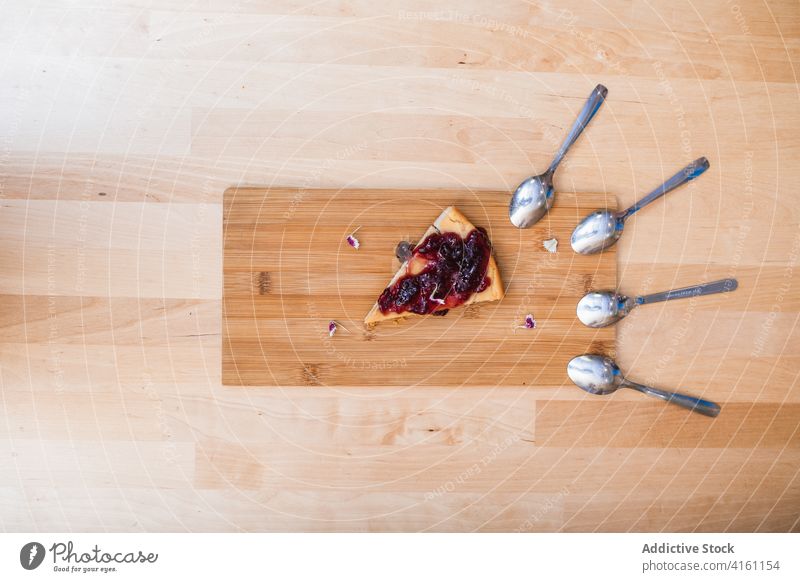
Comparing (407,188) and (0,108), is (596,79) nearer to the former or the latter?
(407,188)

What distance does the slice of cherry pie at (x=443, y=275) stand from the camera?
1.76 meters

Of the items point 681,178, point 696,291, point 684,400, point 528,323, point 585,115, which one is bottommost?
point 684,400

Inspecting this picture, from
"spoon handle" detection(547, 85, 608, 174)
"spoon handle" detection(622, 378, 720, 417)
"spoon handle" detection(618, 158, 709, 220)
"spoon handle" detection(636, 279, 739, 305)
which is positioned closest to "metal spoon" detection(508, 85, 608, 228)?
"spoon handle" detection(547, 85, 608, 174)

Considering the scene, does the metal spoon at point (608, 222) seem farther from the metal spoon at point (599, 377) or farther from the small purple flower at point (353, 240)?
the small purple flower at point (353, 240)

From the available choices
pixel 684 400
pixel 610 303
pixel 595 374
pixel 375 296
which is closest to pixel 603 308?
pixel 610 303

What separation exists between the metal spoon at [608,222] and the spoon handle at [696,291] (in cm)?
26

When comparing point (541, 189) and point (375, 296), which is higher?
point (541, 189)

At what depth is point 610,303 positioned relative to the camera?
1.83m

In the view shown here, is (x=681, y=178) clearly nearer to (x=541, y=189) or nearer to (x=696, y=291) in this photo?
(x=696, y=291)

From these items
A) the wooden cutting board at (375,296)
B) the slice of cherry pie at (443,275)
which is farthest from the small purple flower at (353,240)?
the slice of cherry pie at (443,275)

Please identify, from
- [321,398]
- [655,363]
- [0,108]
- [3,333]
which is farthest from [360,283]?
[0,108]

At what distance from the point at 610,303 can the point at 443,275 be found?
596mm

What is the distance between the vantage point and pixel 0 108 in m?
1.80

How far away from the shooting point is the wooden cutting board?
1.82 m
